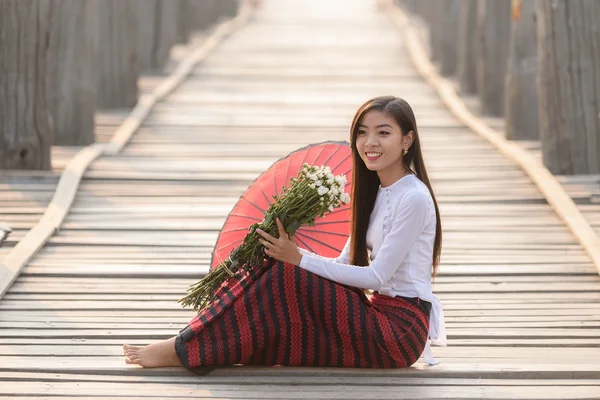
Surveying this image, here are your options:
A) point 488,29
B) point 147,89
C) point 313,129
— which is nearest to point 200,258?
point 313,129

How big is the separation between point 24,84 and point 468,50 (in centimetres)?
458

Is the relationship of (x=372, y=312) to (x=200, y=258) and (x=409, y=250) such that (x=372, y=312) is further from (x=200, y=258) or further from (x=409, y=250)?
(x=200, y=258)

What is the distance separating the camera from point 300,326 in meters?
3.92

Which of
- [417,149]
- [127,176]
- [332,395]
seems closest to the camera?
[332,395]

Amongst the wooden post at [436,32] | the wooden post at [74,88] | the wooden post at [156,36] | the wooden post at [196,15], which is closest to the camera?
the wooden post at [74,88]

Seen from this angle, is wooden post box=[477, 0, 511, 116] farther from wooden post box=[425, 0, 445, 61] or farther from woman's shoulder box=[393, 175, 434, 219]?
woman's shoulder box=[393, 175, 434, 219]

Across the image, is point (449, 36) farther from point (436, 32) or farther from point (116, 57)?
point (116, 57)

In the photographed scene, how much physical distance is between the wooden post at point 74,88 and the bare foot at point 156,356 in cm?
442

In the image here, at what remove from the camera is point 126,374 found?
3.95 meters

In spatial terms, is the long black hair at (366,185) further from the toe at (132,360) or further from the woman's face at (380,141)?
the toe at (132,360)

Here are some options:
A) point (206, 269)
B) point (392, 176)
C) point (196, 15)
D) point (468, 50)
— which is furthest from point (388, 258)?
point (196, 15)

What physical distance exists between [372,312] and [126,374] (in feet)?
2.47

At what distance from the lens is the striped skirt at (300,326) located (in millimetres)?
3877

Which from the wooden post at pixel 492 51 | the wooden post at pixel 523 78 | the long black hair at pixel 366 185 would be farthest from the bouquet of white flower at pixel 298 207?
the wooden post at pixel 492 51
